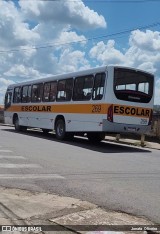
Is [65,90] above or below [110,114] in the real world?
above

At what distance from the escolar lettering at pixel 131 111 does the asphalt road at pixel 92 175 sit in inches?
76.2

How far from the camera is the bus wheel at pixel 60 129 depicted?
20469mm

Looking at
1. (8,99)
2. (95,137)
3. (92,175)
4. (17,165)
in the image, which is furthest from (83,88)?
(8,99)

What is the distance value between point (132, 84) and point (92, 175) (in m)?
7.57

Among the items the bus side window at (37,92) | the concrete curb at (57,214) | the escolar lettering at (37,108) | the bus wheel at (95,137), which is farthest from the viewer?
the bus side window at (37,92)

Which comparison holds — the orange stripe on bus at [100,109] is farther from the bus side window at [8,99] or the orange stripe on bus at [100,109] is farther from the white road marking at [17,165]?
the bus side window at [8,99]

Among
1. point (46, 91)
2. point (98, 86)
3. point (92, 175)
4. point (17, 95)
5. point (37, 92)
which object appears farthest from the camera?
point (17, 95)

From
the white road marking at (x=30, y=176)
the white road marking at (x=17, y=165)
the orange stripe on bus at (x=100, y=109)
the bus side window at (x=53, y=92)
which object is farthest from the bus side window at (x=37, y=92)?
the white road marking at (x=30, y=176)

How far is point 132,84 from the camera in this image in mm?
17453

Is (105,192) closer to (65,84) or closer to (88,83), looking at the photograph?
(88,83)

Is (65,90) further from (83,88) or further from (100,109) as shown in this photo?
(100,109)

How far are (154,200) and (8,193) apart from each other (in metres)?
2.74

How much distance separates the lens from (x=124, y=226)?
245 inches

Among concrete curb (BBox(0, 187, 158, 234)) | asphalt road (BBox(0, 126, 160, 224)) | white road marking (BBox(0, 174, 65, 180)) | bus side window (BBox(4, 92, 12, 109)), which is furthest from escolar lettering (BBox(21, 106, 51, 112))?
concrete curb (BBox(0, 187, 158, 234))
